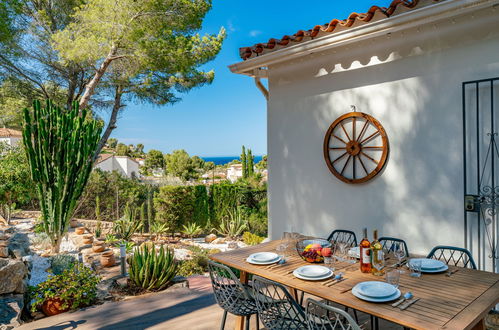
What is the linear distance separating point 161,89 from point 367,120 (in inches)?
274

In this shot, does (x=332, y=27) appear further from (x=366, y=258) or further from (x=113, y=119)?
(x=113, y=119)

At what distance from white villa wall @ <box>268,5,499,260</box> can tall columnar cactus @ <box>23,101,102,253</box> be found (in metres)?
3.29

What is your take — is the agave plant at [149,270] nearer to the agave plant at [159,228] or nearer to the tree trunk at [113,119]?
the agave plant at [159,228]

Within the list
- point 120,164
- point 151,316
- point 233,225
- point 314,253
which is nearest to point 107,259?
point 151,316

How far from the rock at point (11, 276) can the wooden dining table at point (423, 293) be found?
8.58ft

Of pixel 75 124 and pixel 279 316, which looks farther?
pixel 75 124

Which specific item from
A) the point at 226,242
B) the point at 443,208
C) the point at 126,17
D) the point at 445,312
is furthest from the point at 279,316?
the point at 126,17

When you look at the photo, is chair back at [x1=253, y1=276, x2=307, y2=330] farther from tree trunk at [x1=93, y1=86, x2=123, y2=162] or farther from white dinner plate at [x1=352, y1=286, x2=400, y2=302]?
tree trunk at [x1=93, y1=86, x2=123, y2=162]

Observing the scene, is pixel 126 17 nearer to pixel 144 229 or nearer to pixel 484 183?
pixel 144 229

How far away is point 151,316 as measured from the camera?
3.68 metres

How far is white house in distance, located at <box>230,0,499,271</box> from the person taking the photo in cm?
326

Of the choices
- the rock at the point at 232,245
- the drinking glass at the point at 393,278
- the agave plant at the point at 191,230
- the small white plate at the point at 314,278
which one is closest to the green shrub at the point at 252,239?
the rock at the point at 232,245

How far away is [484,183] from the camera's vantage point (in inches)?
129

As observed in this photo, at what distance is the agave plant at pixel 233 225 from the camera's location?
926 cm
